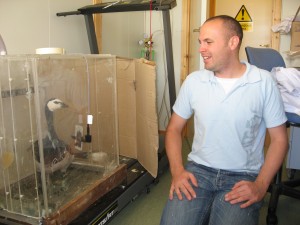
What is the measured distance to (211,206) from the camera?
1.17 metres

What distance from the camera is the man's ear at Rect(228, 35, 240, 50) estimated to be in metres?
1.28

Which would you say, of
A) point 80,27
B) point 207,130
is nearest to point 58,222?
point 207,130

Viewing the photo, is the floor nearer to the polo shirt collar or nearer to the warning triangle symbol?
the polo shirt collar

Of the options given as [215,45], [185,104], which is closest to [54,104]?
[185,104]

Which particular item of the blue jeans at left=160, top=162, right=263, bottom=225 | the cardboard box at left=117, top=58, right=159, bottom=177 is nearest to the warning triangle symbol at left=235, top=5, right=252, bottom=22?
the cardboard box at left=117, top=58, right=159, bottom=177

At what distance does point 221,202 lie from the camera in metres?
1.13

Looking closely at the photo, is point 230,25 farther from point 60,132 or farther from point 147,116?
point 60,132

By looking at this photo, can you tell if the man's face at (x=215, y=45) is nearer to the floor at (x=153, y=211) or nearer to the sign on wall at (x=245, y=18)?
the floor at (x=153, y=211)

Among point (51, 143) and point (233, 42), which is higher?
point (233, 42)

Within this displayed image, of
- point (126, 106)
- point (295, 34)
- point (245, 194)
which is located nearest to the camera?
point (245, 194)

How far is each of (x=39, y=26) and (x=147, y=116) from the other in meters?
0.97

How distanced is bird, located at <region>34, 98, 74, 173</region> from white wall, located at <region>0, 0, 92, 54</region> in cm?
72

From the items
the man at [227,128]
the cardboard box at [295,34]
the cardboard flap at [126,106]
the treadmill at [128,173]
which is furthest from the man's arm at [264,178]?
the cardboard box at [295,34]

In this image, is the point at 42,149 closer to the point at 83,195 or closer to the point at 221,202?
the point at 83,195
